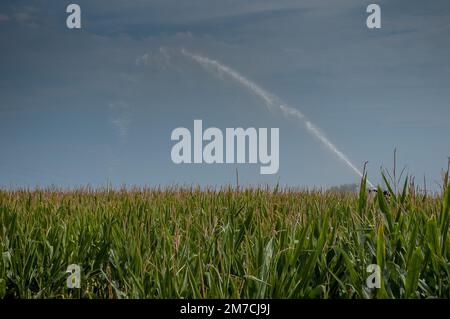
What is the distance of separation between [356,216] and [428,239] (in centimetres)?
76

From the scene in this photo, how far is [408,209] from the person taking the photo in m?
4.55

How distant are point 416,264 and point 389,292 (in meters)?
0.21

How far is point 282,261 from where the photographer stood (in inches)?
124

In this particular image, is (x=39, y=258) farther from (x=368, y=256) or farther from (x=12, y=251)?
(x=368, y=256)

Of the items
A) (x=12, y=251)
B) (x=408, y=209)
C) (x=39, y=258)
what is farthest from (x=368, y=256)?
(x=12, y=251)

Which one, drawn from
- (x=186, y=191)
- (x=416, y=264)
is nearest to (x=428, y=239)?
(x=416, y=264)
